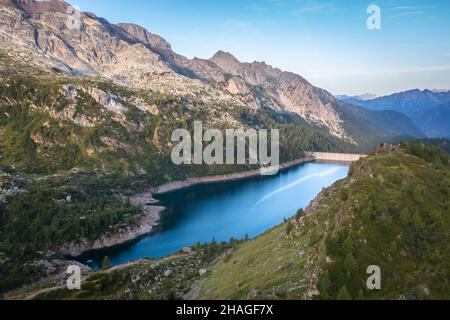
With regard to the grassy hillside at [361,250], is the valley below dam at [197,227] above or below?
below

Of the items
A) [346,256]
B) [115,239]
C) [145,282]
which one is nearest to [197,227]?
[115,239]

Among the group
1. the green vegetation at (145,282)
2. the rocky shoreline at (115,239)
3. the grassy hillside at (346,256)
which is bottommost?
the rocky shoreline at (115,239)

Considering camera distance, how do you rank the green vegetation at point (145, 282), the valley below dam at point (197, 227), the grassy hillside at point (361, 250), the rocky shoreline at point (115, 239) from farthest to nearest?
the valley below dam at point (197, 227)
the rocky shoreline at point (115, 239)
the green vegetation at point (145, 282)
the grassy hillside at point (361, 250)

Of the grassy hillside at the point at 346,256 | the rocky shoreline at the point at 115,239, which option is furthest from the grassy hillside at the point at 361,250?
the rocky shoreline at the point at 115,239

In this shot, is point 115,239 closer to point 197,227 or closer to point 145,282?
point 197,227

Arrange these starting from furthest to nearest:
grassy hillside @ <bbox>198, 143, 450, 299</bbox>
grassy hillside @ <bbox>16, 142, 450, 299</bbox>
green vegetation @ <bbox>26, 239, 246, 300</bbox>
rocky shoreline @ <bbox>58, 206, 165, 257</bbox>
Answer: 1. rocky shoreline @ <bbox>58, 206, 165, 257</bbox>
2. green vegetation @ <bbox>26, 239, 246, 300</bbox>
3. grassy hillside @ <bbox>16, 142, 450, 299</bbox>
4. grassy hillside @ <bbox>198, 143, 450, 299</bbox>

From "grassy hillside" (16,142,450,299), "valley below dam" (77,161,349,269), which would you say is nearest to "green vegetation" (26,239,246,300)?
"grassy hillside" (16,142,450,299)

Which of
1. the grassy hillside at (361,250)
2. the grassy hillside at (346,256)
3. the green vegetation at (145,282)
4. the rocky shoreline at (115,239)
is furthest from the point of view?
the rocky shoreline at (115,239)

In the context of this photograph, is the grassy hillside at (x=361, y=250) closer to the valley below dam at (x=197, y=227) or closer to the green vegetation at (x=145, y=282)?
the green vegetation at (x=145, y=282)

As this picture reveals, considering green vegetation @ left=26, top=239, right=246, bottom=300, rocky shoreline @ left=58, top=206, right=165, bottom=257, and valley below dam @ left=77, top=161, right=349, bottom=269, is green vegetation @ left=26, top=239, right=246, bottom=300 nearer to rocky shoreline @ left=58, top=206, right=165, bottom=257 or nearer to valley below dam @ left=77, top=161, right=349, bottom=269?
valley below dam @ left=77, top=161, right=349, bottom=269
